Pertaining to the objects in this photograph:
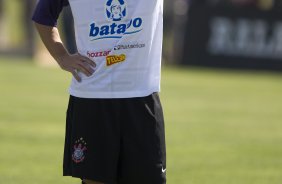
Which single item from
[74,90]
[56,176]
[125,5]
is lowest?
[56,176]

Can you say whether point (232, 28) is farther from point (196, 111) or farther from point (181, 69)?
point (196, 111)

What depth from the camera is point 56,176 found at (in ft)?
30.5

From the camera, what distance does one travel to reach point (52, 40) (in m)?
5.90

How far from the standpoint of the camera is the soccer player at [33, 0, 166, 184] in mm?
5688

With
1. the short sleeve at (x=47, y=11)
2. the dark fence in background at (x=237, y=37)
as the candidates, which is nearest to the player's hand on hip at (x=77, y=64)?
the short sleeve at (x=47, y=11)

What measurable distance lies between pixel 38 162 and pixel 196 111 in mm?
5970

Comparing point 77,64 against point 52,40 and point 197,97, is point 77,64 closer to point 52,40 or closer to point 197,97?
point 52,40

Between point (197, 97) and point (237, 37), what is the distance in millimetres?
6566

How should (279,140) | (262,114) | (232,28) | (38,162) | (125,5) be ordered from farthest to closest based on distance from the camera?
(232,28) < (262,114) < (279,140) < (38,162) < (125,5)

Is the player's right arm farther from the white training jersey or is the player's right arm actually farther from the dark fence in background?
the dark fence in background

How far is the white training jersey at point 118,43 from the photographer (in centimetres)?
570

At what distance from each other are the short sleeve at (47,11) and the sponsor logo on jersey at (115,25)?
28 cm

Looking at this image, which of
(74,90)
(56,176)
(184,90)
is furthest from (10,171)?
(184,90)

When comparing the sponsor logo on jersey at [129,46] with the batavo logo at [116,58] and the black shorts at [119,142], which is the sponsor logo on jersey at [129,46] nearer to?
the batavo logo at [116,58]
